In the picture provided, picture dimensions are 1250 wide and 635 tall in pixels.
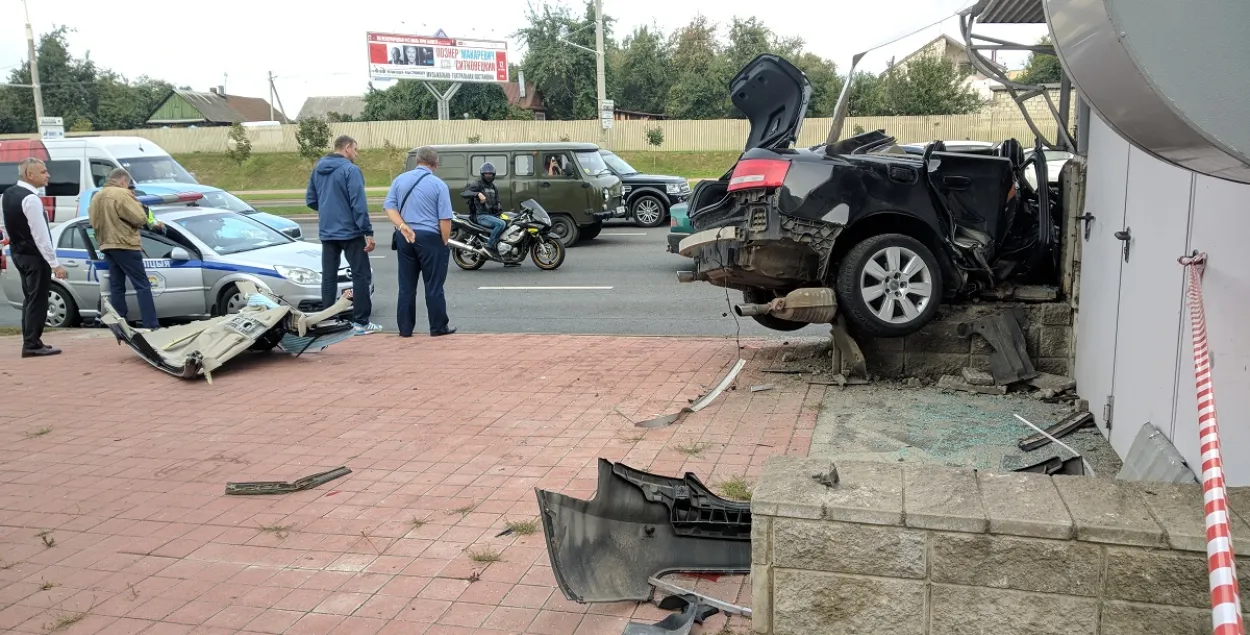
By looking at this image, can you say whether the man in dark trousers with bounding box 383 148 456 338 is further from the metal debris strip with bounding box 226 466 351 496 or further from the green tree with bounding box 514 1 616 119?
the green tree with bounding box 514 1 616 119

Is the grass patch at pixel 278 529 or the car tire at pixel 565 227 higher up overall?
the car tire at pixel 565 227

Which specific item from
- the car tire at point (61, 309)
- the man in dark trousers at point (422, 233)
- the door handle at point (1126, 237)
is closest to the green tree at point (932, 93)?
the man in dark trousers at point (422, 233)

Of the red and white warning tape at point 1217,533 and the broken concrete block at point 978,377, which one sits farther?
the broken concrete block at point 978,377

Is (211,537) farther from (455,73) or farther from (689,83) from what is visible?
(689,83)

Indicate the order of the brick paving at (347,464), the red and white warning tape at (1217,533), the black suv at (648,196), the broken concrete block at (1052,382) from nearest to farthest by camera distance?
the red and white warning tape at (1217,533), the brick paving at (347,464), the broken concrete block at (1052,382), the black suv at (648,196)

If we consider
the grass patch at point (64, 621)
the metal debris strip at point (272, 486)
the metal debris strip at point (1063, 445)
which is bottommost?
the grass patch at point (64, 621)

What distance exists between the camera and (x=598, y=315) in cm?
1124

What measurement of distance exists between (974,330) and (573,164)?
12.7 metres

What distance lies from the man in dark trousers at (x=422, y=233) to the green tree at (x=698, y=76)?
155 ft

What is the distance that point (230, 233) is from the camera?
11.4 m

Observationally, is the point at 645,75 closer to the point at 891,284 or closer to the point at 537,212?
the point at 537,212

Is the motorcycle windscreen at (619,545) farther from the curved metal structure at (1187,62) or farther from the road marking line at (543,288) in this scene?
the road marking line at (543,288)

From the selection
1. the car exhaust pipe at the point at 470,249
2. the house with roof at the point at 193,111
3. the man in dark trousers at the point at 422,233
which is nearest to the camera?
the man in dark trousers at the point at 422,233

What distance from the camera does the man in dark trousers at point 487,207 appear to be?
49.4 feet
